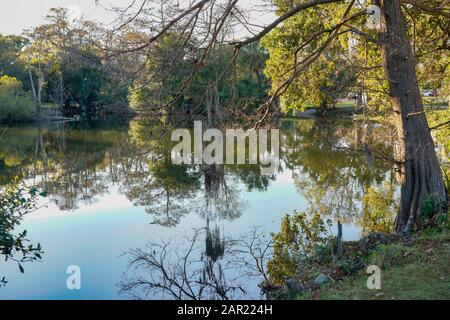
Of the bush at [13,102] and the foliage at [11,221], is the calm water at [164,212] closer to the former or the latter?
the foliage at [11,221]

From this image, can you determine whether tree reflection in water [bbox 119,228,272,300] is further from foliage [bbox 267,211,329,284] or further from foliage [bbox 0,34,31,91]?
foliage [bbox 0,34,31,91]

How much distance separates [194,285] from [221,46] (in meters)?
3.93

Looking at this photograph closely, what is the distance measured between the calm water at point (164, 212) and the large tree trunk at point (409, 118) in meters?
1.19

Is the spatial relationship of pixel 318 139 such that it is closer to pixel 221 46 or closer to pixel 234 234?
pixel 234 234

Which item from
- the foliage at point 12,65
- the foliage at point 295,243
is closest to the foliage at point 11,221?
the foliage at point 295,243

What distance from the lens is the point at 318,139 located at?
89.5 ft

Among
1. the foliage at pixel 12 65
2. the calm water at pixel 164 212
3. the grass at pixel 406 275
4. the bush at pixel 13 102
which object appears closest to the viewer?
the grass at pixel 406 275

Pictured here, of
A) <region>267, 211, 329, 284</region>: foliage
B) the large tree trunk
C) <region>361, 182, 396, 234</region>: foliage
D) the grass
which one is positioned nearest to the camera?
the grass

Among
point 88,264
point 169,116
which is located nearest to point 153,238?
point 88,264

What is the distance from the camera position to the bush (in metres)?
41.7

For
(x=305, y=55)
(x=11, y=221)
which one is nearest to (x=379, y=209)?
(x=305, y=55)

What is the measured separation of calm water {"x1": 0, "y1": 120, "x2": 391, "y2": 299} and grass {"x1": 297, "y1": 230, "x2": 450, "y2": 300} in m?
2.02

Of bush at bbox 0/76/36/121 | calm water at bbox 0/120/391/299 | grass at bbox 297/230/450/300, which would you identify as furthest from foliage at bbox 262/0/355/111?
bush at bbox 0/76/36/121

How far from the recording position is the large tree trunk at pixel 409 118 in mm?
7746
